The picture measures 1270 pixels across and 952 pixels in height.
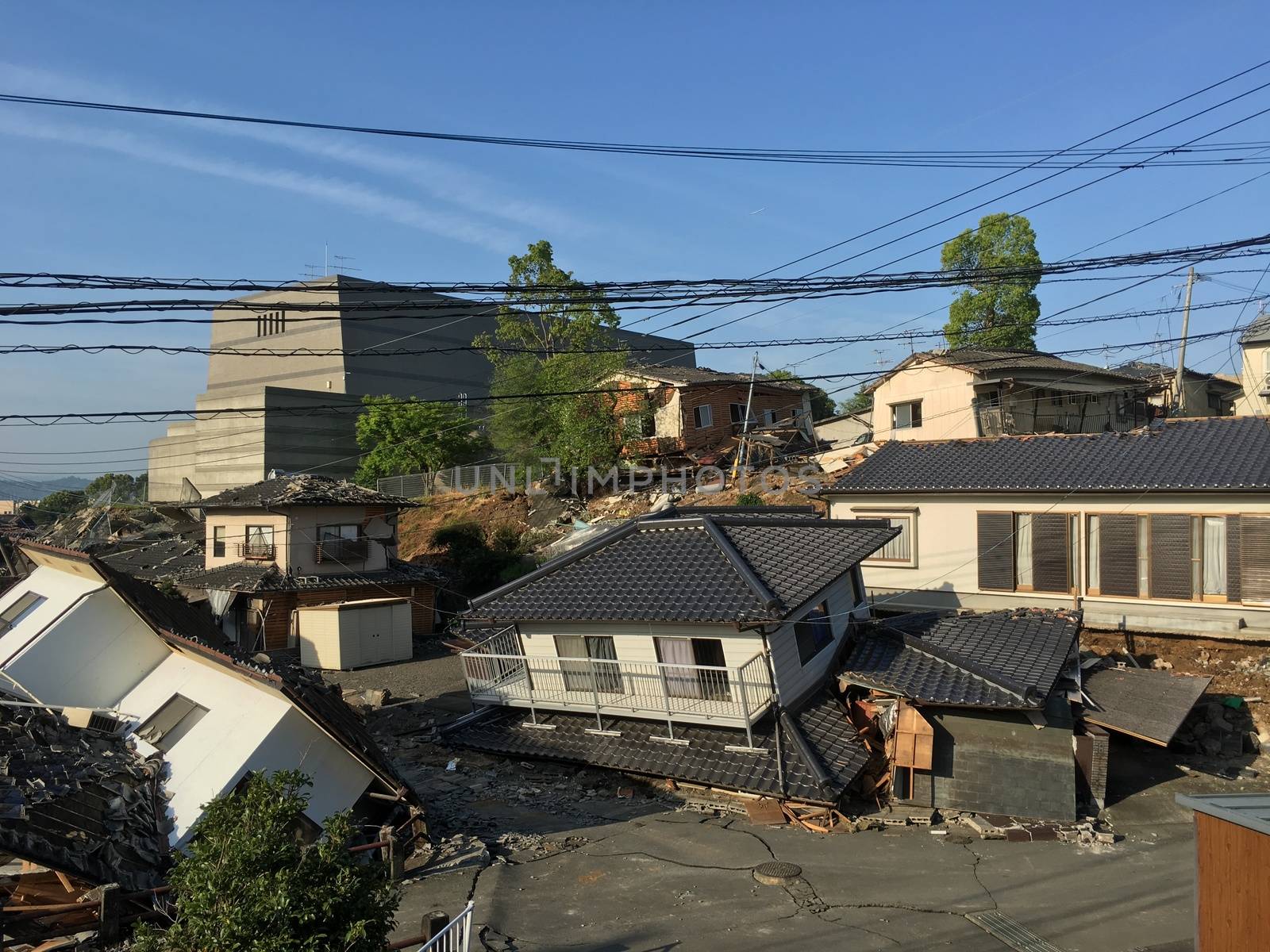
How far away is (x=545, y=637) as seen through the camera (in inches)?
585

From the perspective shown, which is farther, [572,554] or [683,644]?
[572,554]

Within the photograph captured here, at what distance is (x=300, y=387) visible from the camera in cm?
5703

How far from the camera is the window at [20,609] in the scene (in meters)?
15.7

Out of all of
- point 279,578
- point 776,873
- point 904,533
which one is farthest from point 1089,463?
point 279,578

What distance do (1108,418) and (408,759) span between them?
30.8 metres

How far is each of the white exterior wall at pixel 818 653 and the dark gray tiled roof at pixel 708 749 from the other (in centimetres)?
35

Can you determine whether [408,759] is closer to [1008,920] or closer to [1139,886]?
[1008,920]

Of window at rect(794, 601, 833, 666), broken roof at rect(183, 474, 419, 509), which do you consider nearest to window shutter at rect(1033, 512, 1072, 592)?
window at rect(794, 601, 833, 666)

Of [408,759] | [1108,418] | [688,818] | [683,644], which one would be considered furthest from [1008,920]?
[1108,418]

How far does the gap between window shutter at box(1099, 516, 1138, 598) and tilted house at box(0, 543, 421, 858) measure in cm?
1491

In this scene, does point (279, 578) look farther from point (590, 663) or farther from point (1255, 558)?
point (1255, 558)

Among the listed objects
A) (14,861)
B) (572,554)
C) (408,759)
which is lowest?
(408,759)

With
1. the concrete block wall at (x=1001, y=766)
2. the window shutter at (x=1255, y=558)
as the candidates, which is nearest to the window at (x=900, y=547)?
the window shutter at (x=1255, y=558)

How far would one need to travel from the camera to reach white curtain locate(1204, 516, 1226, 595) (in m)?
16.6
